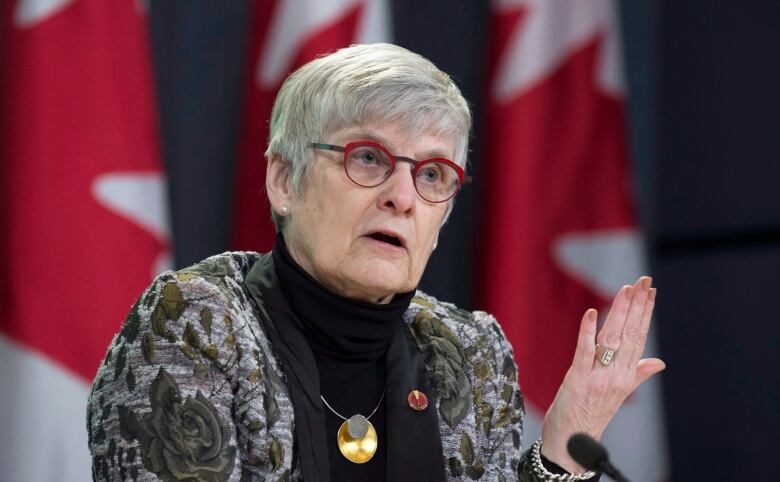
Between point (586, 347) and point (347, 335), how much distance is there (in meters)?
0.40

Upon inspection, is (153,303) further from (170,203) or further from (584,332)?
(170,203)

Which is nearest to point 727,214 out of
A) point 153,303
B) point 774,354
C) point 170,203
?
point 774,354

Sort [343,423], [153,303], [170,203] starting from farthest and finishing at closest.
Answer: [170,203], [343,423], [153,303]

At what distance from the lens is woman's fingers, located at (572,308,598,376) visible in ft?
6.20

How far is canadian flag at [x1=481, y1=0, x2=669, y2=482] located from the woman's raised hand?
1.33 metres

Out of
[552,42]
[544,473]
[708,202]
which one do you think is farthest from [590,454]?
[708,202]

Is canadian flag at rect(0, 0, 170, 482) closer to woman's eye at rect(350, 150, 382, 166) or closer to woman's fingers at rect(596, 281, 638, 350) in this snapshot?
woman's eye at rect(350, 150, 382, 166)

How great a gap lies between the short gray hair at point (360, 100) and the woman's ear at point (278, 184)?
2cm

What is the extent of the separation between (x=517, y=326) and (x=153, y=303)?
169 centimetres

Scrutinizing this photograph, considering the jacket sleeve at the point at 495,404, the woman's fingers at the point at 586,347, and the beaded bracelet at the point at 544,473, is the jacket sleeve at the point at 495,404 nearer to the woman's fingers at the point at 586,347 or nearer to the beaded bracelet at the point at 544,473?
the beaded bracelet at the point at 544,473

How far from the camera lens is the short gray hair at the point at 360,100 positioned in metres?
1.85

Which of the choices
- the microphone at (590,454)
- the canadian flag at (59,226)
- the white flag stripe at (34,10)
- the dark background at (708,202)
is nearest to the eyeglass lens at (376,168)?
the microphone at (590,454)

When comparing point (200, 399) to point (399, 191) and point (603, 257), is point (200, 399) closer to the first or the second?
point (399, 191)

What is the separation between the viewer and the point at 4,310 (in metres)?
2.71
